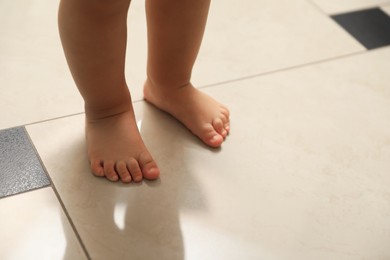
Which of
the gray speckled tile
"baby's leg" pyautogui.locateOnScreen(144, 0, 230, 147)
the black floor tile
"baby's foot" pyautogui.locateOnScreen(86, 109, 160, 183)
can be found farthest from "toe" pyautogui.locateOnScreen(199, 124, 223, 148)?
the black floor tile

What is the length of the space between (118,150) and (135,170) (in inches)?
1.6

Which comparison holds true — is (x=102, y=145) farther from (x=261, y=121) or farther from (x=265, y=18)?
(x=265, y=18)

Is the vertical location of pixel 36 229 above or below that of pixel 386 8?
below

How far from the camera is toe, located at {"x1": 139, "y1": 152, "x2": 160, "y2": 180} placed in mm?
771

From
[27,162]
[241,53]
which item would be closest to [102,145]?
[27,162]

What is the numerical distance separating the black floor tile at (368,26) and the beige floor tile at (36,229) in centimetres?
72

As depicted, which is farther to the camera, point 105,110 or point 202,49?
point 202,49

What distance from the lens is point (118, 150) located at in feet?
2.56

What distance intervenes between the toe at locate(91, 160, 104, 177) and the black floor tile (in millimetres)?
628

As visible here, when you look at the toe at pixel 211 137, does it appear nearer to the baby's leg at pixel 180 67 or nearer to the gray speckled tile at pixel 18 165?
the baby's leg at pixel 180 67

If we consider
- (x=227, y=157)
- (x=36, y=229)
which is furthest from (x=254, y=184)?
(x=36, y=229)

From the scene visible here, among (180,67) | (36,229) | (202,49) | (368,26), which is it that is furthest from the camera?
(368,26)

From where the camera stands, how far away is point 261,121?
2.96ft

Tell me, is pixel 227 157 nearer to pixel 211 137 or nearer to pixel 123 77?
pixel 211 137
